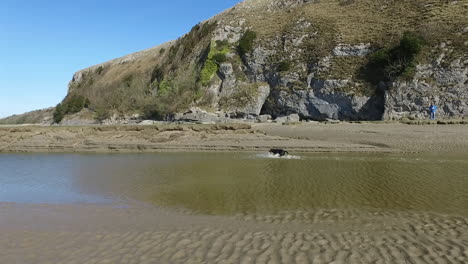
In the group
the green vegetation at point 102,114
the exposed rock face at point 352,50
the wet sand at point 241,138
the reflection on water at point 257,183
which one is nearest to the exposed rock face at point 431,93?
the exposed rock face at point 352,50

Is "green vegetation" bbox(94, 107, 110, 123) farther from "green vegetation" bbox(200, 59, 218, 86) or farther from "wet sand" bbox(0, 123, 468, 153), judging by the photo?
"wet sand" bbox(0, 123, 468, 153)

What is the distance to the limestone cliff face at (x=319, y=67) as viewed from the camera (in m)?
29.8

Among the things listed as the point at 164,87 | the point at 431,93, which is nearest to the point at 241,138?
the point at 431,93

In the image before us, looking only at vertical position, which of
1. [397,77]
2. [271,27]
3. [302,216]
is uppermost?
[271,27]

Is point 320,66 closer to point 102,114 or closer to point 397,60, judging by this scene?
point 397,60

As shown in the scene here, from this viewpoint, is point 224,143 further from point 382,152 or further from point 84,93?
point 84,93

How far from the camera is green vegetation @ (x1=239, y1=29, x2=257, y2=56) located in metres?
40.9

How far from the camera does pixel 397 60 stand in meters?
31.1

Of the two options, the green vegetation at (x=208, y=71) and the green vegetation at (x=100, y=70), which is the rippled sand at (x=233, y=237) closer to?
the green vegetation at (x=208, y=71)

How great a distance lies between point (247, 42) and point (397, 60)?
18.1 m

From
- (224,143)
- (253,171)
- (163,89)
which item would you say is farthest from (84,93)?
(253,171)

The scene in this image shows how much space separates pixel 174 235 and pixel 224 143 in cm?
1437

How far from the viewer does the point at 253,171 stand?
12.1 meters

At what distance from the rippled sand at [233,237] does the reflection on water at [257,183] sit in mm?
858
